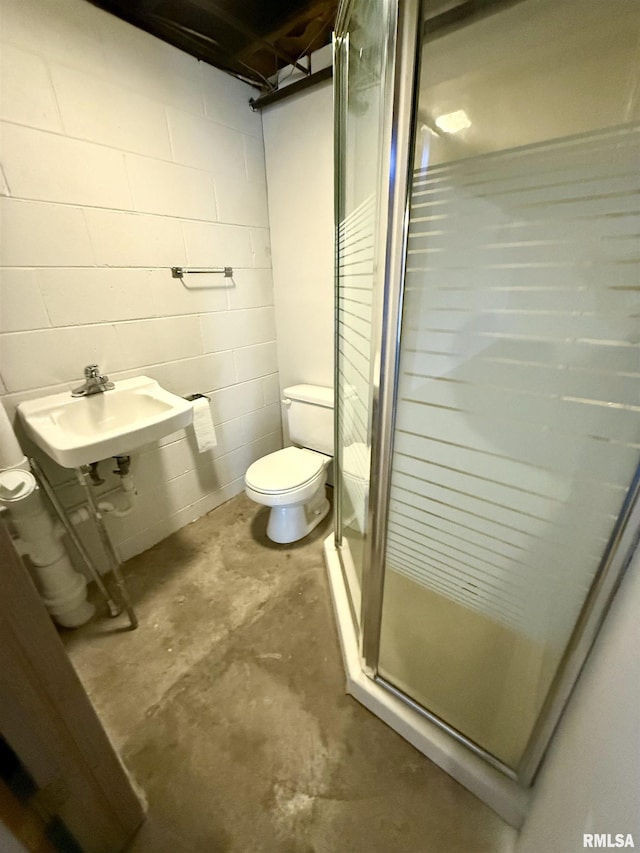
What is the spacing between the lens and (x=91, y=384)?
1335 millimetres

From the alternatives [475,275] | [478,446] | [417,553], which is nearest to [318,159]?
[475,275]

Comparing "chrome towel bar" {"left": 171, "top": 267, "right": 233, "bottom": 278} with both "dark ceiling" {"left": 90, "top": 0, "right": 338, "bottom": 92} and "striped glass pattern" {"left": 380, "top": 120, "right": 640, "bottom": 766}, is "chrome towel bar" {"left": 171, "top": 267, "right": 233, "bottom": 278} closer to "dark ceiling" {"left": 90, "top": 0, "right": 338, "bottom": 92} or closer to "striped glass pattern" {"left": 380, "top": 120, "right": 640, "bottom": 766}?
"dark ceiling" {"left": 90, "top": 0, "right": 338, "bottom": 92}

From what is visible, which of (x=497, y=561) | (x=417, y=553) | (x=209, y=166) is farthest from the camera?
(x=209, y=166)

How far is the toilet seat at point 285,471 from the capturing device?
1.60 m

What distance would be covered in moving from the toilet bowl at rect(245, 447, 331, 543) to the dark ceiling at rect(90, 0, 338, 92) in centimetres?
179

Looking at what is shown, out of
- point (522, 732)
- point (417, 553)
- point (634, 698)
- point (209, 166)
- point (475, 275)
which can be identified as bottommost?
point (522, 732)

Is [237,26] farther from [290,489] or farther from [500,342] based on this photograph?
[290,489]

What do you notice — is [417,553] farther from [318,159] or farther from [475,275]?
[318,159]

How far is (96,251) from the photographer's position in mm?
1327

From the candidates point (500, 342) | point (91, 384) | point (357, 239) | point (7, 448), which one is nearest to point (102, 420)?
point (91, 384)

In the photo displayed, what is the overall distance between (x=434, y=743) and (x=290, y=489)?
984mm

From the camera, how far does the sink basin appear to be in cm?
105

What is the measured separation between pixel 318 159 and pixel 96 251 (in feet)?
3.59

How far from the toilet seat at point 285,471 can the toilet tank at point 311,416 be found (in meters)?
0.07
